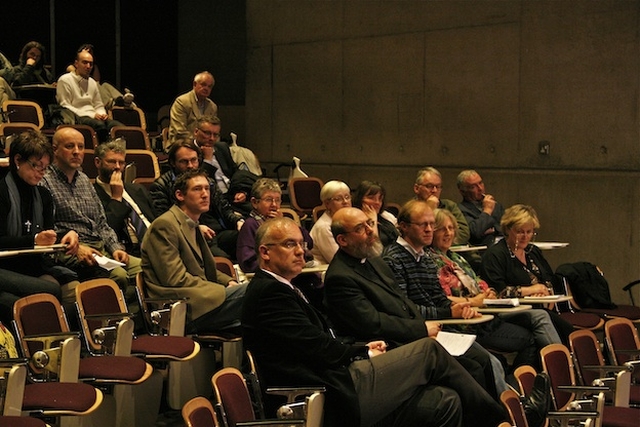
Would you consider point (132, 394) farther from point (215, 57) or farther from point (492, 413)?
point (215, 57)

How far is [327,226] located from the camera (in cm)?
588

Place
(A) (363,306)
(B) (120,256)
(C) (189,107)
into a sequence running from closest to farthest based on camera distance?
(A) (363,306), (B) (120,256), (C) (189,107)

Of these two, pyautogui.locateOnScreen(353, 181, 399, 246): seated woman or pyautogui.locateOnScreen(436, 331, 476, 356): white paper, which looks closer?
pyautogui.locateOnScreen(436, 331, 476, 356): white paper

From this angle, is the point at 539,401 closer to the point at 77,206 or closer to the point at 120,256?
the point at 120,256

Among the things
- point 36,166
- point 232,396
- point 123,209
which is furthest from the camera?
point 123,209

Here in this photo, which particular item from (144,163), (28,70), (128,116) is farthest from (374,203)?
(28,70)

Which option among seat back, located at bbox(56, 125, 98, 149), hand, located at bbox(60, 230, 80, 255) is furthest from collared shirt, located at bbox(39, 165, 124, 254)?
seat back, located at bbox(56, 125, 98, 149)

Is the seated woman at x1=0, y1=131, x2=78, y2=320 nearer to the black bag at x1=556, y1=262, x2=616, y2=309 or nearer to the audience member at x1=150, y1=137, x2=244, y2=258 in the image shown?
the audience member at x1=150, y1=137, x2=244, y2=258

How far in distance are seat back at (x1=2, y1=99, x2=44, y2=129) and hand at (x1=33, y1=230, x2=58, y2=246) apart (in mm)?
3780

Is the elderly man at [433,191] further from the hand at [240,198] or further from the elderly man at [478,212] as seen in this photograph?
the hand at [240,198]

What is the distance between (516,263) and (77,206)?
2512mm

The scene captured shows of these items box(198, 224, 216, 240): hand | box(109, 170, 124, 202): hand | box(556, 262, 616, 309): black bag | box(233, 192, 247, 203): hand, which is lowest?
box(556, 262, 616, 309): black bag

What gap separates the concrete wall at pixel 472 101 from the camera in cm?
773

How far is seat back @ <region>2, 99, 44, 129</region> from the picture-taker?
27.5ft
